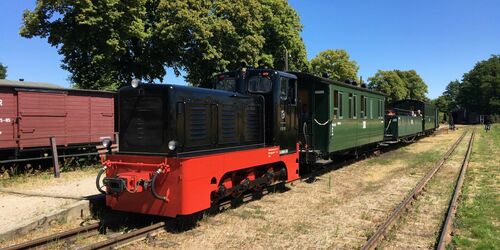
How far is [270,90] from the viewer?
10102 mm

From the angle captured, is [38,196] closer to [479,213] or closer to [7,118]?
[7,118]

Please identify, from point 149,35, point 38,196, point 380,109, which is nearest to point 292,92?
point 38,196

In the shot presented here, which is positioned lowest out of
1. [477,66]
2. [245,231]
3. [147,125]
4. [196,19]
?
[245,231]

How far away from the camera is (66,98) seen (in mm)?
16281

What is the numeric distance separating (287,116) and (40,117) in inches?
368

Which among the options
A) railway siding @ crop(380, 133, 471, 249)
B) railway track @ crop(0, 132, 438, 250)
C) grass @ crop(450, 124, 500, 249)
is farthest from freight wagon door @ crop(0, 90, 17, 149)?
grass @ crop(450, 124, 500, 249)

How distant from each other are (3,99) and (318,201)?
10.6 m

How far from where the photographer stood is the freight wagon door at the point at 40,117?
14.7m

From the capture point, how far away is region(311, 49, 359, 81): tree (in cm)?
5581

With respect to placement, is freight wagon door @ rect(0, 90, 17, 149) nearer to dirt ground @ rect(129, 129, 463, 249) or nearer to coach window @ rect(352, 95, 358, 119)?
dirt ground @ rect(129, 129, 463, 249)

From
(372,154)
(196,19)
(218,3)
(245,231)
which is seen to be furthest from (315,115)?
(218,3)

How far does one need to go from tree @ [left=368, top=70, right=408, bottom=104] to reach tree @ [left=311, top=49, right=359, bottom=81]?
91.7 feet

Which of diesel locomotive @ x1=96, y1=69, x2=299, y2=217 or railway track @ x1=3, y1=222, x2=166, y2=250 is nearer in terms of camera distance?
railway track @ x1=3, y1=222, x2=166, y2=250

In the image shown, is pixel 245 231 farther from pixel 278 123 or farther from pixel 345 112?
pixel 345 112
